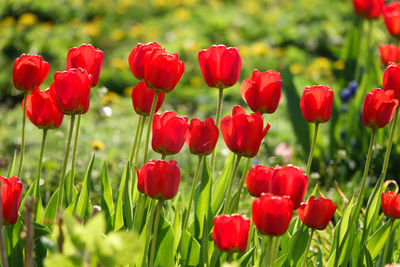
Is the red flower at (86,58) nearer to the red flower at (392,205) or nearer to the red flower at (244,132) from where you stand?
the red flower at (244,132)

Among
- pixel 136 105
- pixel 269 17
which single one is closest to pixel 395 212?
pixel 136 105

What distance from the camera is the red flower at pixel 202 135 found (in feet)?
5.52

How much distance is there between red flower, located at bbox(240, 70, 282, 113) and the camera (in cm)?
175

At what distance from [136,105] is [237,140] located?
394 millimetres

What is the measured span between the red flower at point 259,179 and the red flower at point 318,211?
0.13 m

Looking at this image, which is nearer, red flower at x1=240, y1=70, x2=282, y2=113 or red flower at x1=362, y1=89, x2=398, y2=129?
red flower at x1=362, y1=89, x2=398, y2=129

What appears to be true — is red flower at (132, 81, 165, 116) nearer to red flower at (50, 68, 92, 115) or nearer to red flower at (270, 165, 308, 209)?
red flower at (50, 68, 92, 115)

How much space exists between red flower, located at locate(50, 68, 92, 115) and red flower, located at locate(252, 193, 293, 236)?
0.53 m

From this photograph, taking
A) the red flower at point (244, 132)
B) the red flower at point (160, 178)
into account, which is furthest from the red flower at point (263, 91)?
the red flower at point (160, 178)

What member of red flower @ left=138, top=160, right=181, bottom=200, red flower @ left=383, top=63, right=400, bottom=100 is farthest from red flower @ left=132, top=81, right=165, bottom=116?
red flower @ left=383, top=63, right=400, bottom=100

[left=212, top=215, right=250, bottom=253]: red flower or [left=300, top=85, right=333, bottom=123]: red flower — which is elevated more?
[left=300, top=85, right=333, bottom=123]: red flower

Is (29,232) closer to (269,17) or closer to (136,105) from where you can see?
(136,105)

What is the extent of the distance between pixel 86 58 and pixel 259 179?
0.59 metres

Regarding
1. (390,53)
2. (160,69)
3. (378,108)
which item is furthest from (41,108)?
(390,53)
